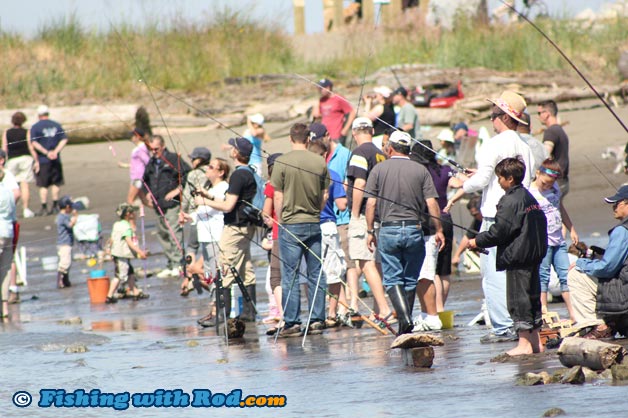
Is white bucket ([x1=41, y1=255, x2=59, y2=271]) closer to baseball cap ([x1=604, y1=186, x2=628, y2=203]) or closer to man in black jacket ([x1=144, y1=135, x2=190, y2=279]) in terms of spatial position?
man in black jacket ([x1=144, y1=135, x2=190, y2=279])

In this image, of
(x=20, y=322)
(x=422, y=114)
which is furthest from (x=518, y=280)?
(x=422, y=114)

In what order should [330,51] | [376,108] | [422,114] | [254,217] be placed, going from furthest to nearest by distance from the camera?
[330,51] < [422,114] < [376,108] < [254,217]

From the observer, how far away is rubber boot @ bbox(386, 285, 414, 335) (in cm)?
986

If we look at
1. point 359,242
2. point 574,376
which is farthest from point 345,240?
point 574,376

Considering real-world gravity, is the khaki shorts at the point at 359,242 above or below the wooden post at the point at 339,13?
below

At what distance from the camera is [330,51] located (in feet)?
93.1

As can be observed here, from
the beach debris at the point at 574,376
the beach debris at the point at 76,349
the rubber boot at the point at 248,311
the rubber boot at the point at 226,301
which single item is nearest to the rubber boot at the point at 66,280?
the rubber boot at the point at 248,311

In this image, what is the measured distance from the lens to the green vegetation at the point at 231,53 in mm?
24922

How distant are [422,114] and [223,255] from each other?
36.4 ft

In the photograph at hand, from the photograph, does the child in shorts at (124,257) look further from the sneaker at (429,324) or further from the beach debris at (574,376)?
the beach debris at (574,376)

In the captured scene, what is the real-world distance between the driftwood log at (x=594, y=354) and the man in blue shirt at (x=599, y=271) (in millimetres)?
1356

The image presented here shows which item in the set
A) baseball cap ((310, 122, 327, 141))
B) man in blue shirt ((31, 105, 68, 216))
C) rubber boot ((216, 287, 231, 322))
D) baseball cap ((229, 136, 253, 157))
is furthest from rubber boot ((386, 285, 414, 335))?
man in blue shirt ((31, 105, 68, 216))

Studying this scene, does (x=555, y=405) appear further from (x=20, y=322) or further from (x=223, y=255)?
(x=20, y=322)

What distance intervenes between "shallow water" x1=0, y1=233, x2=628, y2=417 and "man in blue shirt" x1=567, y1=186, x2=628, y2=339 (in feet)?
2.36
